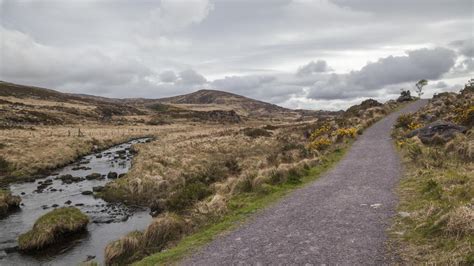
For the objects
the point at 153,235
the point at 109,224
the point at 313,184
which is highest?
the point at 313,184

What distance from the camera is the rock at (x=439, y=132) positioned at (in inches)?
948

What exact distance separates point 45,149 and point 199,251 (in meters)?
42.7

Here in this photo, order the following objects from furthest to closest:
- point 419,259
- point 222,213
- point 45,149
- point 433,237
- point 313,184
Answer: point 45,149, point 313,184, point 222,213, point 433,237, point 419,259

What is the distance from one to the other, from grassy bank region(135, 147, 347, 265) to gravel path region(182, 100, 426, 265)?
0.53 meters

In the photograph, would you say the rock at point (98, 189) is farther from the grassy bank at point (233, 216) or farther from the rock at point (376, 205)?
the rock at point (376, 205)

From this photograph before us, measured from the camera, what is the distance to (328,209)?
12.4 m

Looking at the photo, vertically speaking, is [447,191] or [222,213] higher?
[447,191]

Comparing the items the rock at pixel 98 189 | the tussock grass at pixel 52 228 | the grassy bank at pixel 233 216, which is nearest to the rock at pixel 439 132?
the grassy bank at pixel 233 216

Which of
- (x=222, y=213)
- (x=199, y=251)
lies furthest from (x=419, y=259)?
(x=222, y=213)

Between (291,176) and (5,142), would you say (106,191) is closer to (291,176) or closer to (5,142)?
(291,176)

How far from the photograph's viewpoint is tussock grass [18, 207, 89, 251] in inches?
653

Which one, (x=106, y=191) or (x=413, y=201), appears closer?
(x=413, y=201)

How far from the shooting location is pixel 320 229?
10.5 meters

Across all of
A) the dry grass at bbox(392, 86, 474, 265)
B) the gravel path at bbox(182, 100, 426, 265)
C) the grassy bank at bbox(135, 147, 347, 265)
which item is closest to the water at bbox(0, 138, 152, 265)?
the grassy bank at bbox(135, 147, 347, 265)
